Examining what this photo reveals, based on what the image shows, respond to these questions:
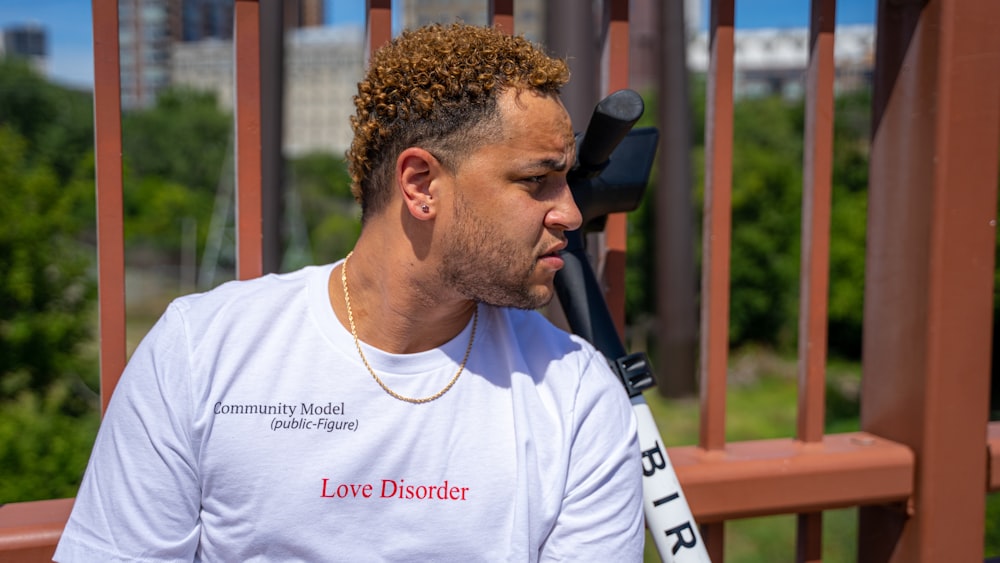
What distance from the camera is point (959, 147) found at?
2049mm

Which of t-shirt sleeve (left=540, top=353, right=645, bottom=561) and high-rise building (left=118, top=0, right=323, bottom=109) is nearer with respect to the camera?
t-shirt sleeve (left=540, top=353, right=645, bottom=561)

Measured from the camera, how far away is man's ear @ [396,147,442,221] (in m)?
1.57

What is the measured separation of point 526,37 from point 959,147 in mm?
1032

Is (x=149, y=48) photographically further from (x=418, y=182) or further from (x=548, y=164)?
(x=548, y=164)

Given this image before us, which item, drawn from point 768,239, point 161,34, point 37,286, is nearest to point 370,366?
point 37,286

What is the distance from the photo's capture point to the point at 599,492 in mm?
1591

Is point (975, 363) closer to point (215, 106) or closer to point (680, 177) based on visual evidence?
point (680, 177)

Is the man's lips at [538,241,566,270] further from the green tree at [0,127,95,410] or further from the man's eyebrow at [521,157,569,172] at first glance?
the green tree at [0,127,95,410]

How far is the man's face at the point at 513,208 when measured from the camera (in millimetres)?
1531

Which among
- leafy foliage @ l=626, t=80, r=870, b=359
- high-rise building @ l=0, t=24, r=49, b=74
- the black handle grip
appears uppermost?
high-rise building @ l=0, t=24, r=49, b=74

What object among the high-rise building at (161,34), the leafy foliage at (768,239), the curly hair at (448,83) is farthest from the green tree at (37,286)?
the high-rise building at (161,34)

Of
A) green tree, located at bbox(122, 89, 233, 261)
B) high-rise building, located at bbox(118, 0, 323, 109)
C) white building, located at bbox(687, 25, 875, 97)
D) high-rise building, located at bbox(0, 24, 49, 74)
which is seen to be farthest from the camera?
high-rise building, located at bbox(118, 0, 323, 109)

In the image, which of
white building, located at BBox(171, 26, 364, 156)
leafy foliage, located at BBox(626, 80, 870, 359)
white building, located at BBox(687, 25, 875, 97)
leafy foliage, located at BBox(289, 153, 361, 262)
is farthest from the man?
white building, located at BBox(171, 26, 364, 156)

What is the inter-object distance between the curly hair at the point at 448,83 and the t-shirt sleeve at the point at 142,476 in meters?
0.52
